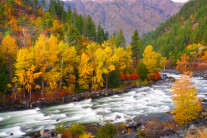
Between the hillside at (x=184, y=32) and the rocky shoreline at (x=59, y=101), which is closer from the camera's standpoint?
the rocky shoreline at (x=59, y=101)

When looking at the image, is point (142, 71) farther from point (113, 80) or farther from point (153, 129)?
point (153, 129)

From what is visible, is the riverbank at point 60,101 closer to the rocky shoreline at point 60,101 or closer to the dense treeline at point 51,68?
the rocky shoreline at point 60,101

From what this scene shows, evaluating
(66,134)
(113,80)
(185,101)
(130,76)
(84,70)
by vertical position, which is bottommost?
(66,134)

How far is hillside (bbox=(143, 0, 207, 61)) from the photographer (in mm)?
98938

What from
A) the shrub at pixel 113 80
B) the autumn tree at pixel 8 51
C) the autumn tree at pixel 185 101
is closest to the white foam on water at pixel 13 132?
the autumn tree at pixel 8 51

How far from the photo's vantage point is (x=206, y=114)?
16.8 meters

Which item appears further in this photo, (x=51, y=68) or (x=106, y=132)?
(x=51, y=68)

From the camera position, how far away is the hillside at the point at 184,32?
98.9 meters

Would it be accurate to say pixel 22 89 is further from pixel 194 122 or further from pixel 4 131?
pixel 194 122

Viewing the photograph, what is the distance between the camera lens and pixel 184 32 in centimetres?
11650

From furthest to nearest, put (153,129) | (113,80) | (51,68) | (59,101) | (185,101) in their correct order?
(113,80) → (51,68) → (59,101) → (185,101) → (153,129)

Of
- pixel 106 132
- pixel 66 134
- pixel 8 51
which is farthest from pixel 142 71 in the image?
pixel 66 134

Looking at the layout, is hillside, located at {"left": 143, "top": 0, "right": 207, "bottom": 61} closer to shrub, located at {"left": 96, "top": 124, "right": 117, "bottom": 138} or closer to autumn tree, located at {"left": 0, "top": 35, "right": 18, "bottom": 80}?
autumn tree, located at {"left": 0, "top": 35, "right": 18, "bottom": 80}

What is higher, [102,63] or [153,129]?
[102,63]
